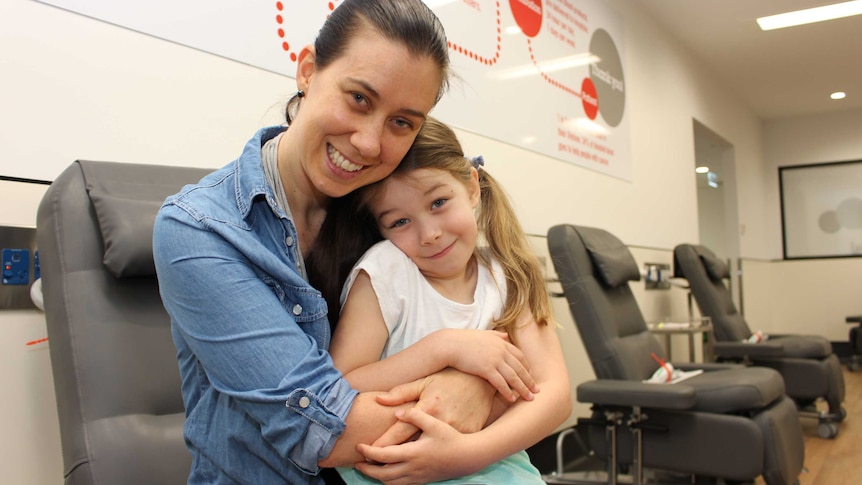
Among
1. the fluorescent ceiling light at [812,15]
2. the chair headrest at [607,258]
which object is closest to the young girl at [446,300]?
the chair headrest at [607,258]

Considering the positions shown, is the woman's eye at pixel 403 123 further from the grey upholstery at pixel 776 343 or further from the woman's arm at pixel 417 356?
the grey upholstery at pixel 776 343

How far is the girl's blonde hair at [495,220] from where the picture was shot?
1.16m

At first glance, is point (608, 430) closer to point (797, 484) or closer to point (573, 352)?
point (797, 484)

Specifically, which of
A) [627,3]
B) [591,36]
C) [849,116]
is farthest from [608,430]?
[849,116]

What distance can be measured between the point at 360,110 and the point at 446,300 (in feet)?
1.27

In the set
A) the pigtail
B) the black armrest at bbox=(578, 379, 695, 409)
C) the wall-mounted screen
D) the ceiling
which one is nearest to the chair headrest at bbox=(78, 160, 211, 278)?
the pigtail

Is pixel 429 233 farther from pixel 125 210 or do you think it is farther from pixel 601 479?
pixel 601 479

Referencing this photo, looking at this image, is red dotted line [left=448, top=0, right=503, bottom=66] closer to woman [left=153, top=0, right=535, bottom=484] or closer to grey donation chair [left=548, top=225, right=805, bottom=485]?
grey donation chair [left=548, top=225, right=805, bottom=485]

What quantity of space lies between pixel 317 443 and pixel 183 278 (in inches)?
10.9

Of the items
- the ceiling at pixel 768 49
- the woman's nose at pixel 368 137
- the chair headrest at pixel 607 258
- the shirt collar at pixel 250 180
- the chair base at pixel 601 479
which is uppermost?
the ceiling at pixel 768 49

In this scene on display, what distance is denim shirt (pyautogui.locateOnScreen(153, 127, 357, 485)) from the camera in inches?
32.7

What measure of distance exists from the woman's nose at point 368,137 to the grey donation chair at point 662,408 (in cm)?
149

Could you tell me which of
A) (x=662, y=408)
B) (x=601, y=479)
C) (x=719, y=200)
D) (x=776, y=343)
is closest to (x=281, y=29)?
(x=662, y=408)

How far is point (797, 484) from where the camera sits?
2.45m
